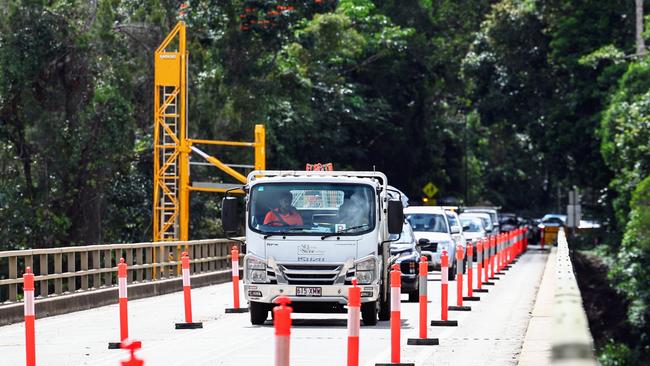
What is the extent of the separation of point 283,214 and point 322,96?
38.5 meters

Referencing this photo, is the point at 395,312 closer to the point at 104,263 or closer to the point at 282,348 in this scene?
the point at 282,348

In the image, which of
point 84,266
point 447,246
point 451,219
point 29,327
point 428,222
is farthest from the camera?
point 451,219

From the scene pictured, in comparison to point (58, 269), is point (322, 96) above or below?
above

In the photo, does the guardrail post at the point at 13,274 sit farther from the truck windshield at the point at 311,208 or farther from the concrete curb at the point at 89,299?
the truck windshield at the point at 311,208

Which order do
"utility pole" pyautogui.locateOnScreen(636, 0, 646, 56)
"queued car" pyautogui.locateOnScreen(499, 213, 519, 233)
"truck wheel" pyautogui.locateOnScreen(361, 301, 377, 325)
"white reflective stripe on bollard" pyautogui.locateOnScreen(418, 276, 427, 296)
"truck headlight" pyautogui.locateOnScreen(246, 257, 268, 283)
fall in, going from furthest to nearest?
"queued car" pyautogui.locateOnScreen(499, 213, 519, 233) → "utility pole" pyautogui.locateOnScreen(636, 0, 646, 56) → "truck wheel" pyautogui.locateOnScreen(361, 301, 377, 325) → "truck headlight" pyautogui.locateOnScreen(246, 257, 268, 283) → "white reflective stripe on bollard" pyautogui.locateOnScreen(418, 276, 427, 296)

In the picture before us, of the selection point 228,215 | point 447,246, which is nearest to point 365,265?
point 228,215

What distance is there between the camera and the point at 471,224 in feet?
153

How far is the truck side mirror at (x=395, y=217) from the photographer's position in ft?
63.7

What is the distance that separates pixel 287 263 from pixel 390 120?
152 feet

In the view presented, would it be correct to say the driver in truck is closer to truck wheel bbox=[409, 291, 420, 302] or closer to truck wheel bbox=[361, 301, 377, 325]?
truck wheel bbox=[361, 301, 377, 325]

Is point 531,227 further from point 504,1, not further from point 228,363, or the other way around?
point 228,363

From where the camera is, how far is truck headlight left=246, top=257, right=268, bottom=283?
1905cm

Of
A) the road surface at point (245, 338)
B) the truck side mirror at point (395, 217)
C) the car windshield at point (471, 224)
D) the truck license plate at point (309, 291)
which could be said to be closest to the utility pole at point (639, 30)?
A: the car windshield at point (471, 224)

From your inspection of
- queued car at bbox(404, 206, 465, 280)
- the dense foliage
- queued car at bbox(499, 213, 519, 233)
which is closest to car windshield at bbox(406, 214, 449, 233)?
queued car at bbox(404, 206, 465, 280)
